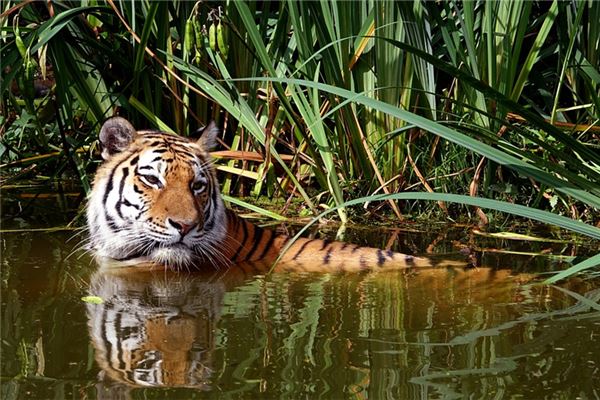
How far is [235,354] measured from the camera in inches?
115

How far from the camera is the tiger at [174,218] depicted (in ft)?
13.8

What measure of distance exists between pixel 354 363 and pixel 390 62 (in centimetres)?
258

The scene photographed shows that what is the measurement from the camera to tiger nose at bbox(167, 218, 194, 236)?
→ 4.13 meters

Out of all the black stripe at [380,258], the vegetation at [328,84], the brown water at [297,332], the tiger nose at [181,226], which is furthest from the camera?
the vegetation at [328,84]

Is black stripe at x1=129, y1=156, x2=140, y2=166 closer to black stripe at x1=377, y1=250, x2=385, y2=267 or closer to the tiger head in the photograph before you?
the tiger head

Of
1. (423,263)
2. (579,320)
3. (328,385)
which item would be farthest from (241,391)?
(423,263)

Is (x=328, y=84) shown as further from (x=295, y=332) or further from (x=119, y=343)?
(x=119, y=343)

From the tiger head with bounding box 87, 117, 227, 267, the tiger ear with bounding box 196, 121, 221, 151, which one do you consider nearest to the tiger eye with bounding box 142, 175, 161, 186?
the tiger head with bounding box 87, 117, 227, 267

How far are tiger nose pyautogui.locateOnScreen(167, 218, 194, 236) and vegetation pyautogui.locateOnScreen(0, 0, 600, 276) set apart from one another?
92cm

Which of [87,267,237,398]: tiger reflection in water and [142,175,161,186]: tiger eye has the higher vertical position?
[142,175,161,186]: tiger eye

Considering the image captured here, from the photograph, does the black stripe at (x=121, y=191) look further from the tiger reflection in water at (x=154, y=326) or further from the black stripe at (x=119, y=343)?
the black stripe at (x=119, y=343)

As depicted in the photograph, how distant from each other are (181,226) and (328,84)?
1.30 meters

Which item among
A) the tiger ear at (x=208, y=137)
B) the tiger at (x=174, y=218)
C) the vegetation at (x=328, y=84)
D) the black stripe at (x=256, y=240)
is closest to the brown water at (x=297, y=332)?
the tiger at (x=174, y=218)

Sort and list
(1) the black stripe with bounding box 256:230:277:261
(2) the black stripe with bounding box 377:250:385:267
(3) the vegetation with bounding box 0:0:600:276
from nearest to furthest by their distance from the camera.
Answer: (2) the black stripe with bounding box 377:250:385:267, (1) the black stripe with bounding box 256:230:277:261, (3) the vegetation with bounding box 0:0:600:276
